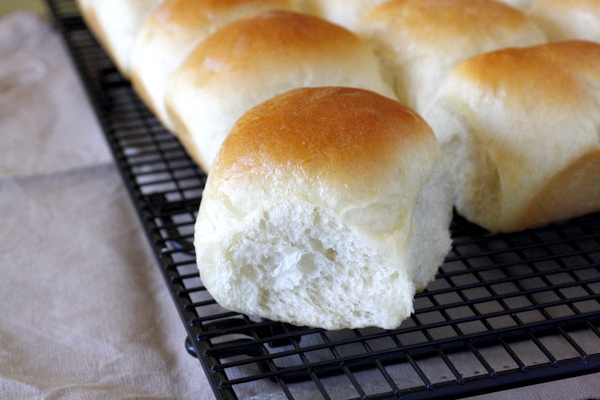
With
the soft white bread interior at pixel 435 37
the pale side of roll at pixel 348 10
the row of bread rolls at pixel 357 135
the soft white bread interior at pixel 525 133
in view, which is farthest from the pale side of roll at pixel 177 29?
the soft white bread interior at pixel 525 133

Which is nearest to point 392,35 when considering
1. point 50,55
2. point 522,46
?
point 522,46

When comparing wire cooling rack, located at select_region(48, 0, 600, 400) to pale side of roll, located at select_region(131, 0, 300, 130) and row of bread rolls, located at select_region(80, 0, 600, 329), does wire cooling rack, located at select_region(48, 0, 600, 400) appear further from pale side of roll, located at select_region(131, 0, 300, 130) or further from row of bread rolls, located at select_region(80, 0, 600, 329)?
pale side of roll, located at select_region(131, 0, 300, 130)

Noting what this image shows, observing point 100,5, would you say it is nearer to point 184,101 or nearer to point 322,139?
point 184,101

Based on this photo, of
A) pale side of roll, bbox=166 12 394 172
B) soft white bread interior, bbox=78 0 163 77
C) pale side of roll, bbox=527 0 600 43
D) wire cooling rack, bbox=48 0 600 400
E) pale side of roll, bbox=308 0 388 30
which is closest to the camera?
wire cooling rack, bbox=48 0 600 400

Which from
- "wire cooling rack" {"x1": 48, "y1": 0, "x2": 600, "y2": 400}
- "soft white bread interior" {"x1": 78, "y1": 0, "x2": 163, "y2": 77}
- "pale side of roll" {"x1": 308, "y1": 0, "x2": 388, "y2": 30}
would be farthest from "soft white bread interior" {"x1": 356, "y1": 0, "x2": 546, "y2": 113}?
"soft white bread interior" {"x1": 78, "y1": 0, "x2": 163, "y2": 77}

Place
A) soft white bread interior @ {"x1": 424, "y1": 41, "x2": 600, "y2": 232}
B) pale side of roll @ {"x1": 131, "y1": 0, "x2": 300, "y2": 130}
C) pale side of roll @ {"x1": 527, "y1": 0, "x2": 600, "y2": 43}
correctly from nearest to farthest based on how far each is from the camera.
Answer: soft white bread interior @ {"x1": 424, "y1": 41, "x2": 600, "y2": 232}
pale side of roll @ {"x1": 527, "y1": 0, "x2": 600, "y2": 43}
pale side of roll @ {"x1": 131, "y1": 0, "x2": 300, "y2": 130}
